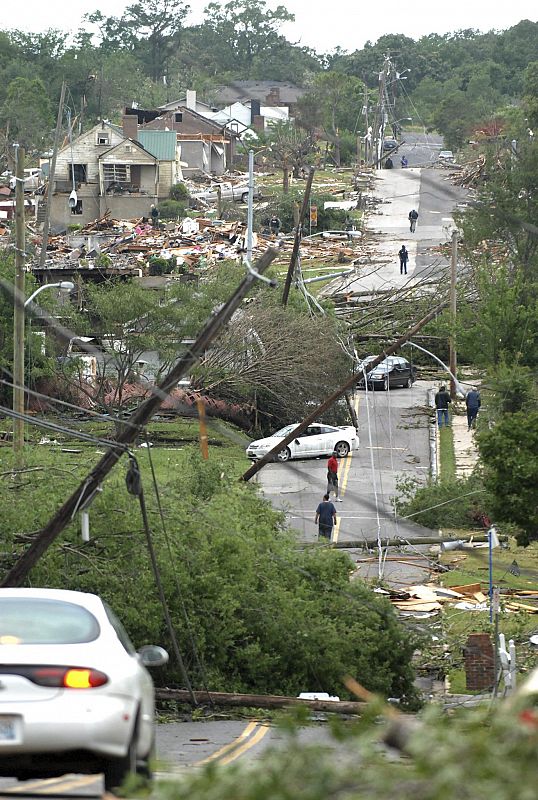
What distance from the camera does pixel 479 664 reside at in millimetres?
18859

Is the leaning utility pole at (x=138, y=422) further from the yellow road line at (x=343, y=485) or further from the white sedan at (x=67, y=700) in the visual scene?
the yellow road line at (x=343, y=485)

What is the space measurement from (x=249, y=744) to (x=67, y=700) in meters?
4.12

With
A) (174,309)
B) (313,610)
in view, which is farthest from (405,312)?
(313,610)

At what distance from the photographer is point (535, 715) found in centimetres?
430

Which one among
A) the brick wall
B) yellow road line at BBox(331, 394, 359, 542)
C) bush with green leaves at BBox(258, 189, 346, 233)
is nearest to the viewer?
the brick wall

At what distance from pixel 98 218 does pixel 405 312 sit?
1419 inches

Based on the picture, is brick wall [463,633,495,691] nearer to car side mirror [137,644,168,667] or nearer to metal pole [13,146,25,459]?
metal pole [13,146,25,459]

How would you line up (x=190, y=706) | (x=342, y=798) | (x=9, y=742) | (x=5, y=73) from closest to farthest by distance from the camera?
(x=342, y=798), (x=9, y=742), (x=190, y=706), (x=5, y=73)

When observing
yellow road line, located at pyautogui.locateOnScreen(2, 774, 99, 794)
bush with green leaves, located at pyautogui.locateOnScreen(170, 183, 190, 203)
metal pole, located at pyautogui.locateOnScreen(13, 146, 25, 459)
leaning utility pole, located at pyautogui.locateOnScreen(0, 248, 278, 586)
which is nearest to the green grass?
metal pole, located at pyautogui.locateOnScreen(13, 146, 25, 459)

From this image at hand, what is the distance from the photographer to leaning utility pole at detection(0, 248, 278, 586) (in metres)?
12.2

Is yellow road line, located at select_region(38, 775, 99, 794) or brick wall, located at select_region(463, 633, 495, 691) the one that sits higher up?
yellow road line, located at select_region(38, 775, 99, 794)

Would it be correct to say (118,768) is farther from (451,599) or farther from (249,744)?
(451,599)

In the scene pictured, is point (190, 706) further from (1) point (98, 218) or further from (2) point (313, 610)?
(1) point (98, 218)

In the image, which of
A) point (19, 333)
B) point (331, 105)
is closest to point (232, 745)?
point (19, 333)
